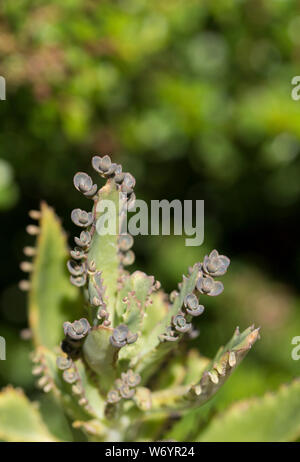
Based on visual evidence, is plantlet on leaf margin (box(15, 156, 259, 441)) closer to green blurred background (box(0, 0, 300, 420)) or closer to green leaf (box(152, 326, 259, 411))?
green leaf (box(152, 326, 259, 411))

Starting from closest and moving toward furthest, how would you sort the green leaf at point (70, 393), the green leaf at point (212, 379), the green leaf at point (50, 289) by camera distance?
1. the green leaf at point (212, 379)
2. the green leaf at point (70, 393)
3. the green leaf at point (50, 289)

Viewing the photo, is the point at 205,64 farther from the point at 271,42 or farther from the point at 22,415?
the point at 22,415

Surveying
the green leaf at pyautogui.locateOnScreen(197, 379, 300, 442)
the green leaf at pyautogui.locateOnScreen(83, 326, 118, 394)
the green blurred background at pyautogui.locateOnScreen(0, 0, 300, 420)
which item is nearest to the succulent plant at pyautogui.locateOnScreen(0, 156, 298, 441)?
the green leaf at pyautogui.locateOnScreen(83, 326, 118, 394)

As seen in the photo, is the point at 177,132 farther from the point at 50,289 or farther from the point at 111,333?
the point at 111,333

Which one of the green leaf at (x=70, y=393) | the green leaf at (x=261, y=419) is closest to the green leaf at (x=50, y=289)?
the green leaf at (x=70, y=393)

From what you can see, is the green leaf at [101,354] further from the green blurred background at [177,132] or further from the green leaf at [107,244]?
the green blurred background at [177,132]
